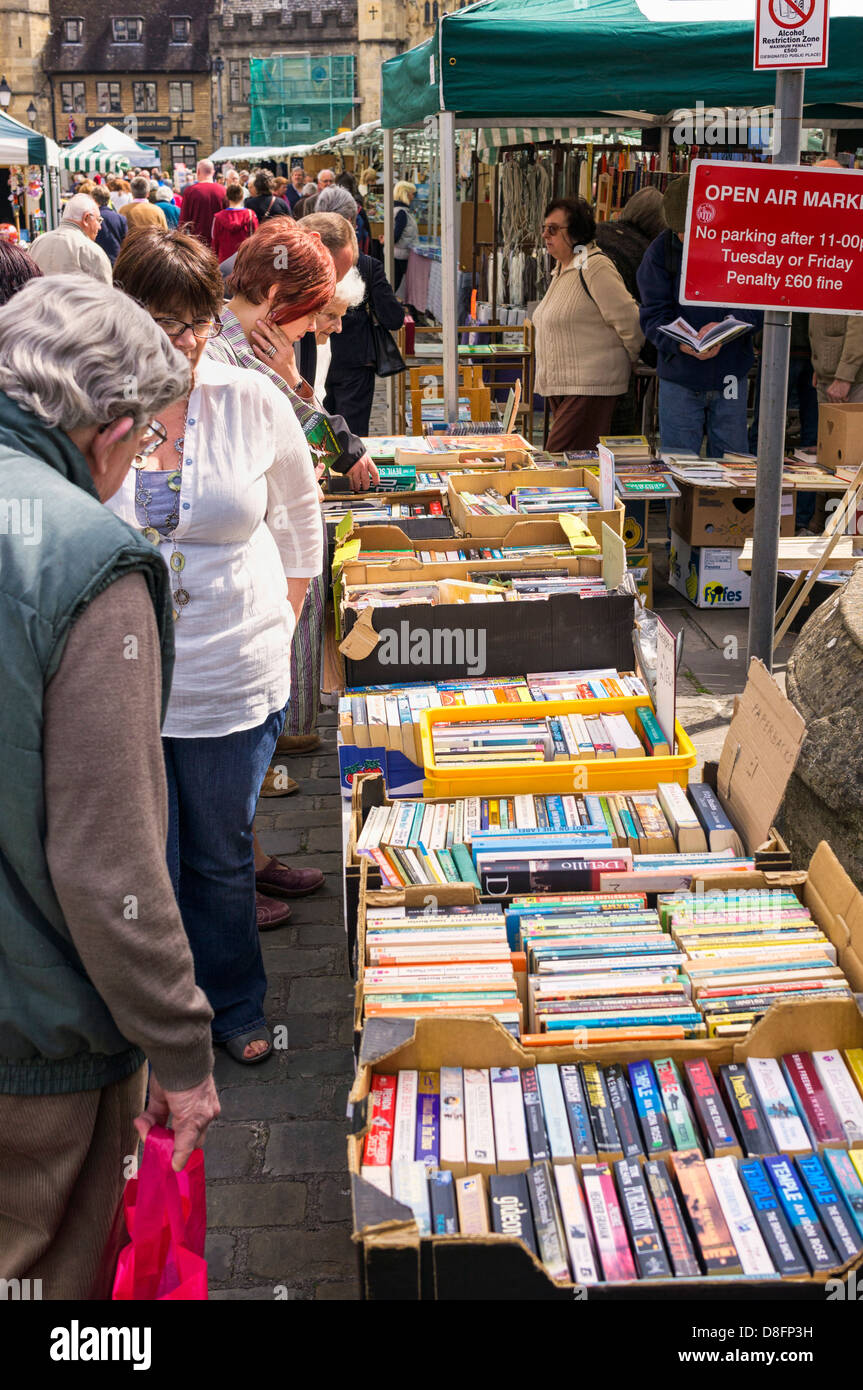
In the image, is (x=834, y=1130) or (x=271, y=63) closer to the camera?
(x=834, y=1130)

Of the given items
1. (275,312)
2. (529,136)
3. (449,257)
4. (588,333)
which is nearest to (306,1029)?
(275,312)

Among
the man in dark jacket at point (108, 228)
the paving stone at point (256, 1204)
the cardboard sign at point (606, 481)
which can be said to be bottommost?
the paving stone at point (256, 1204)

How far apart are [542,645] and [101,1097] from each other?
82.1 inches

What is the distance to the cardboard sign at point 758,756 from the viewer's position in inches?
97.8

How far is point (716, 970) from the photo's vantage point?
2131mm

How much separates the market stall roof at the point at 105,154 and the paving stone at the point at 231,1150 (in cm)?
2532

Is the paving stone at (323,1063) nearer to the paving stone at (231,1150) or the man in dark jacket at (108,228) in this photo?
the paving stone at (231,1150)

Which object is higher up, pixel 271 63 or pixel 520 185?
pixel 271 63

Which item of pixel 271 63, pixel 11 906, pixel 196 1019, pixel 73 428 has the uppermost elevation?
pixel 271 63

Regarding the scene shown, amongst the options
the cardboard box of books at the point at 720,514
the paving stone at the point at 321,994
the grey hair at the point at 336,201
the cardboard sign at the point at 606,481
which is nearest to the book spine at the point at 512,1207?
the paving stone at the point at 321,994

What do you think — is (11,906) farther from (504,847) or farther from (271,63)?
(271,63)

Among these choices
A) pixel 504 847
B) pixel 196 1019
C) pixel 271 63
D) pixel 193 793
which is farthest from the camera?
pixel 271 63

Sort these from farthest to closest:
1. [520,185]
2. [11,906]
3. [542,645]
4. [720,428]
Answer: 1. [520,185]
2. [720,428]
3. [542,645]
4. [11,906]

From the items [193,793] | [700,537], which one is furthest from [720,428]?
[193,793]
